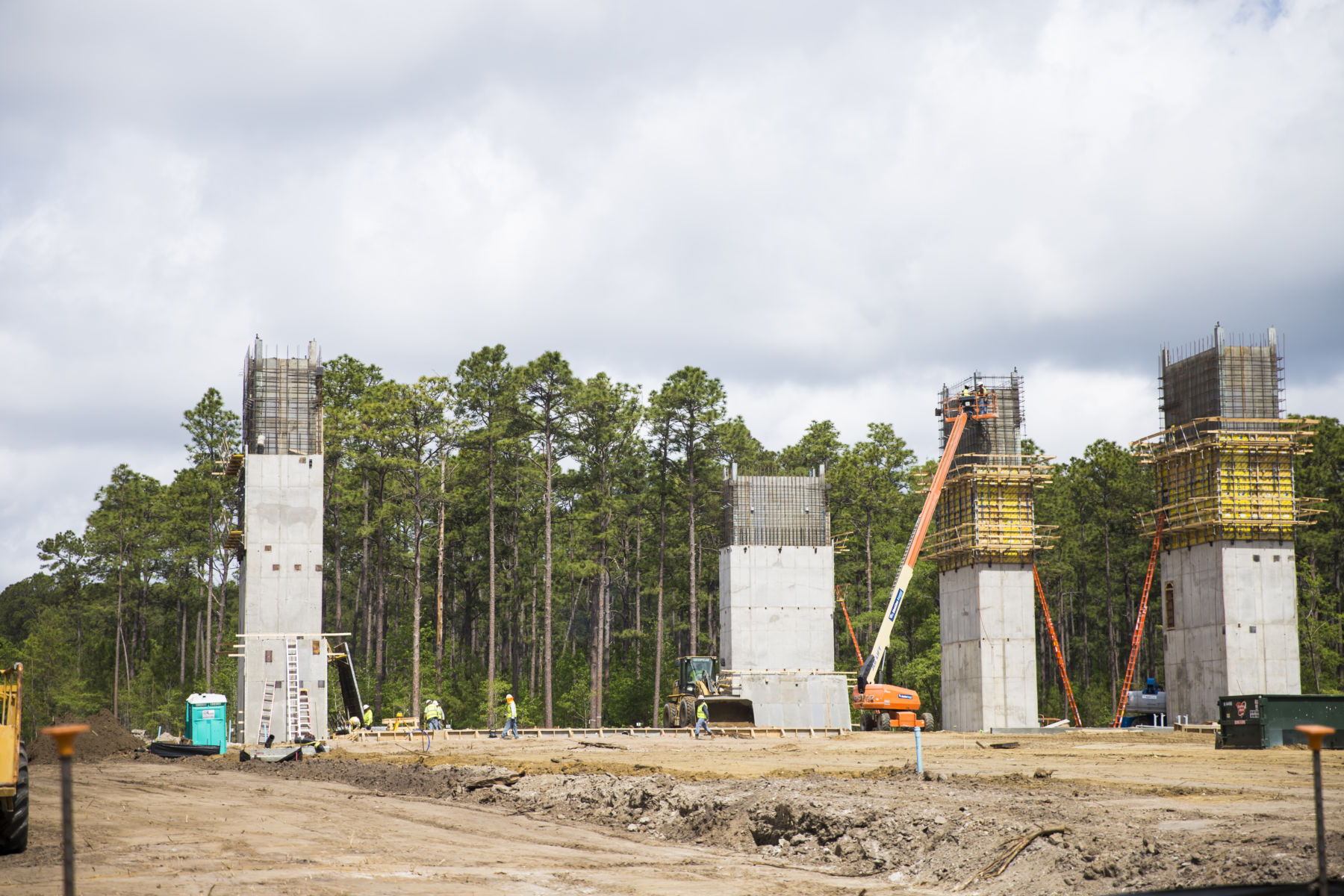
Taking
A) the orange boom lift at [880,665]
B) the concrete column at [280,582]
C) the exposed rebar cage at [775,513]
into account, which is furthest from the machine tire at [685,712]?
the concrete column at [280,582]

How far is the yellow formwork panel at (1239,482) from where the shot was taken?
145ft

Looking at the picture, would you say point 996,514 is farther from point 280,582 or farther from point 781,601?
point 280,582

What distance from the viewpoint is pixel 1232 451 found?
44750 mm

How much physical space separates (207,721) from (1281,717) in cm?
2952

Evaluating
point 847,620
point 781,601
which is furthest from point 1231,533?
point 847,620

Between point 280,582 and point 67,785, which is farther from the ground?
point 280,582

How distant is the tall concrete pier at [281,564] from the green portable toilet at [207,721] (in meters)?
3.44

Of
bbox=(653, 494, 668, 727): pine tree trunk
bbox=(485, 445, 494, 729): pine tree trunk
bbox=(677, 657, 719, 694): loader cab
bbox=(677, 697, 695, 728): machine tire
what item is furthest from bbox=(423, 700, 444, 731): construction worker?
bbox=(653, 494, 668, 727): pine tree trunk

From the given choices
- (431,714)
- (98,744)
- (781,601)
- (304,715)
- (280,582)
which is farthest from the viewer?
(781,601)

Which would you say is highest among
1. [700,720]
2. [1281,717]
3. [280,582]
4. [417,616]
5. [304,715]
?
[280,582]

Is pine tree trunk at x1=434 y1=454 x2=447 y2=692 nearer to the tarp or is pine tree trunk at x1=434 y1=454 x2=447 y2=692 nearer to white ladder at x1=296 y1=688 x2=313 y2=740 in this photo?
white ladder at x1=296 y1=688 x2=313 y2=740

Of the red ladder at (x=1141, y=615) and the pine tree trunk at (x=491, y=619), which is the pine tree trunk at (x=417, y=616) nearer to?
the pine tree trunk at (x=491, y=619)

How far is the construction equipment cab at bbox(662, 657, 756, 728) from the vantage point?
4612 centimetres

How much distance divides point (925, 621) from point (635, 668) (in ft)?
54.2
